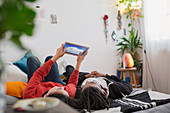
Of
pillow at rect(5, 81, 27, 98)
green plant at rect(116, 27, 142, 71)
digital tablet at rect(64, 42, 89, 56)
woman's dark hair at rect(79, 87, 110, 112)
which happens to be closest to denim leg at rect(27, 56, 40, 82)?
pillow at rect(5, 81, 27, 98)

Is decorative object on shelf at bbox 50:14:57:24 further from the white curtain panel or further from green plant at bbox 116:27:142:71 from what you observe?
the white curtain panel

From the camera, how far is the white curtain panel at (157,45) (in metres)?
2.54

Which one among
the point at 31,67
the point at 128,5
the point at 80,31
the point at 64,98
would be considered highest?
the point at 128,5

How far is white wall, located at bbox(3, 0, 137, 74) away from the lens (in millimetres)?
2650

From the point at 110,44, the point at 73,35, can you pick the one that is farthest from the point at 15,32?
the point at 110,44

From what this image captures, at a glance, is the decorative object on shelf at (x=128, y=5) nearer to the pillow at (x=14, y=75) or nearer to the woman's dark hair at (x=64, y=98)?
the pillow at (x=14, y=75)

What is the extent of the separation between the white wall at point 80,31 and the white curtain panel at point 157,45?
68 centimetres

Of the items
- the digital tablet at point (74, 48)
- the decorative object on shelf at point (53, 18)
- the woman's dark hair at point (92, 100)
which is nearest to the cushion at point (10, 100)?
the woman's dark hair at point (92, 100)

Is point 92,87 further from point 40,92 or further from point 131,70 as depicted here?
point 131,70

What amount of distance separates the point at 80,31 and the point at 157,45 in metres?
1.33

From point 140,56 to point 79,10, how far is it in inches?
59.5

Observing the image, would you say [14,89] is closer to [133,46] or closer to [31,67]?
[31,67]

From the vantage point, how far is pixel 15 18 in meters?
0.29

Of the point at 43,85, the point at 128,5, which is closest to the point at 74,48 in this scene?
the point at 43,85
